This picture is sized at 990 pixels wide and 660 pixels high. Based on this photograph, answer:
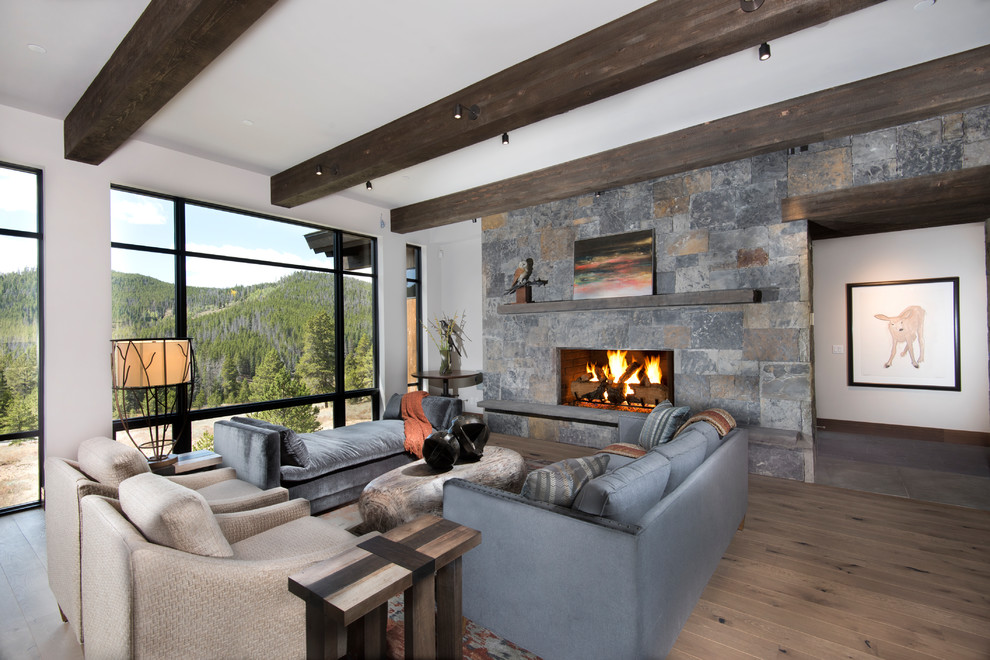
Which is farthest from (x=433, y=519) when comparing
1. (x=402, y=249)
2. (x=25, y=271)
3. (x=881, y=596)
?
(x=402, y=249)

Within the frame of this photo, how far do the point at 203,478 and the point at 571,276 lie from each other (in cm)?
406

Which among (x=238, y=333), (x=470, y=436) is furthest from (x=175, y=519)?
(x=238, y=333)

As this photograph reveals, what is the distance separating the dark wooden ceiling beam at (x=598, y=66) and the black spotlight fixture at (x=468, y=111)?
1.3 inches

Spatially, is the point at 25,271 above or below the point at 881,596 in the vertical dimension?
above

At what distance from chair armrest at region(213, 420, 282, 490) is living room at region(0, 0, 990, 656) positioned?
4.79 feet

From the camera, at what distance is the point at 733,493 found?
2.74 meters

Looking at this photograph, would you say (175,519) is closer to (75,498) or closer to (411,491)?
(75,498)

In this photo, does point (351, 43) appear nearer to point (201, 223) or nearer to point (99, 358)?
point (201, 223)

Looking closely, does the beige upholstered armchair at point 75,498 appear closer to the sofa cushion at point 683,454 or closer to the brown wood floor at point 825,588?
the brown wood floor at point 825,588

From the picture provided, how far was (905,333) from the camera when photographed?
17.8 feet

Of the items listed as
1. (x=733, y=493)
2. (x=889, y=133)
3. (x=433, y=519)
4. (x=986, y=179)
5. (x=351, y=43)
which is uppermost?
(x=351, y=43)

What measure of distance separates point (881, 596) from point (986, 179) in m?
3.25

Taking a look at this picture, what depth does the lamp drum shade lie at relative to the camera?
2947 mm

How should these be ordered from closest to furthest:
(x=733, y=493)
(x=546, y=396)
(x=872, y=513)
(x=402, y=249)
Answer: (x=733, y=493)
(x=872, y=513)
(x=546, y=396)
(x=402, y=249)
